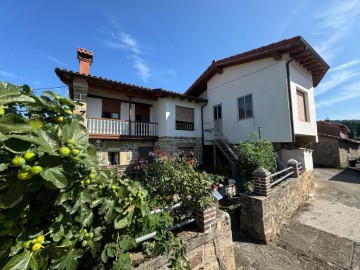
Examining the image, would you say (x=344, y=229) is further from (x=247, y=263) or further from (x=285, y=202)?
(x=247, y=263)

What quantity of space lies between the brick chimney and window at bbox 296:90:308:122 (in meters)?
12.0

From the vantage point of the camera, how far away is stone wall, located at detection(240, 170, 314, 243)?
510cm

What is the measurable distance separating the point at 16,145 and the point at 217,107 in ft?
41.8

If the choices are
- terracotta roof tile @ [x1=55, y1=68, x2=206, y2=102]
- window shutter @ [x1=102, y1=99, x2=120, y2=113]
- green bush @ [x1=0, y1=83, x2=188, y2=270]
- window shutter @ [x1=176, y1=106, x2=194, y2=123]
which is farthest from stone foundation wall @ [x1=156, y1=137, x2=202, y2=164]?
green bush @ [x1=0, y1=83, x2=188, y2=270]

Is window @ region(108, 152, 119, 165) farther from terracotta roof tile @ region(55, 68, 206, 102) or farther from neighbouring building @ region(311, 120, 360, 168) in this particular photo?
neighbouring building @ region(311, 120, 360, 168)

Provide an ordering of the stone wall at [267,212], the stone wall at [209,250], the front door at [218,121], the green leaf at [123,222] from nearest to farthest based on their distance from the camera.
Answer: the green leaf at [123,222] < the stone wall at [209,250] < the stone wall at [267,212] < the front door at [218,121]

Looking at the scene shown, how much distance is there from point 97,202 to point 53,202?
1.50 ft

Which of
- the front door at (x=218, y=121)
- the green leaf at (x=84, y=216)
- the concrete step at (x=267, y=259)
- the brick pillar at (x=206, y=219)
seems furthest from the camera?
the front door at (x=218, y=121)

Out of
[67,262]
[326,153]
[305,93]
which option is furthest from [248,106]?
[326,153]

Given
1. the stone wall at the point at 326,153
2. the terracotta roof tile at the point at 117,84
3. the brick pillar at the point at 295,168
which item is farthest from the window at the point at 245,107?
the stone wall at the point at 326,153

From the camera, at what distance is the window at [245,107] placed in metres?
10.7

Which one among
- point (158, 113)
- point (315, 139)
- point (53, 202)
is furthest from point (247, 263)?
point (315, 139)

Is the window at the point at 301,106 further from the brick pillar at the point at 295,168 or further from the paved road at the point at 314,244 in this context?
the paved road at the point at 314,244

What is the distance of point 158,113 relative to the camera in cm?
1227
